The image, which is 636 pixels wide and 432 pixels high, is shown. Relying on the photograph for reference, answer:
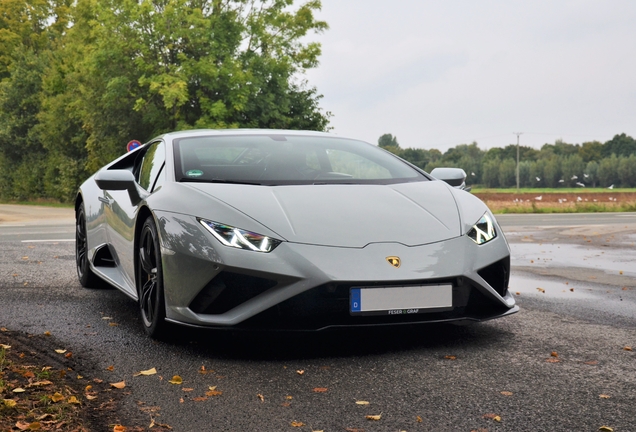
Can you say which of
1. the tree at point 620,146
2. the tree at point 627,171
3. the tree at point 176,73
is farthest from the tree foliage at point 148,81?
the tree at point 620,146

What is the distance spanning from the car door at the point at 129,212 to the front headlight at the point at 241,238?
37.8 inches

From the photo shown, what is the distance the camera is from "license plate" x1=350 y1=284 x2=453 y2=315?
4.15m

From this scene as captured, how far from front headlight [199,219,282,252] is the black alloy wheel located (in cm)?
319

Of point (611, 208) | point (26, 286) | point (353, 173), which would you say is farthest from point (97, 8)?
point (353, 173)

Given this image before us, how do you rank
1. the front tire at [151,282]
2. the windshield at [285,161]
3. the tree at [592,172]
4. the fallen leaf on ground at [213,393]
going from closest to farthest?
the fallen leaf on ground at [213,393], the front tire at [151,282], the windshield at [285,161], the tree at [592,172]

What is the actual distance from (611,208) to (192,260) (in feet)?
96.0

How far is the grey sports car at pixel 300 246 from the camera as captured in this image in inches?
163

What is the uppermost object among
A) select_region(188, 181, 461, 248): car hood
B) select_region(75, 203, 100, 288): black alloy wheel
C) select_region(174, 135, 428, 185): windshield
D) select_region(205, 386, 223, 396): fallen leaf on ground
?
select_region(174, 135, 428, 185): windshield

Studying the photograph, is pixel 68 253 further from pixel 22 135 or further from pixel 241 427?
pixel 22 135

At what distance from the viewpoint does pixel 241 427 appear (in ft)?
10.4

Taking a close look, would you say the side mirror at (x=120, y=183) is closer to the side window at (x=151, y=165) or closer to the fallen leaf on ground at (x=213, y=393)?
the side window at (x=151, y=165)

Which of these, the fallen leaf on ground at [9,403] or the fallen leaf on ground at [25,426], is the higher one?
the fallen leaf on ground at [9,403]

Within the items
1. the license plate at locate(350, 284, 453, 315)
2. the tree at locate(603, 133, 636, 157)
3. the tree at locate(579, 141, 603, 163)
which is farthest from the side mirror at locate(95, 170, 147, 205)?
the tree at locate(579, 141, 603, 163)

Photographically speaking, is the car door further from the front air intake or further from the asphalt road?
the front air intake
